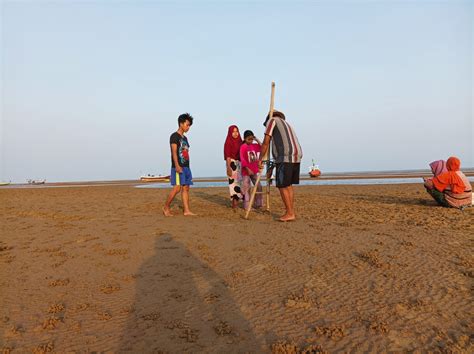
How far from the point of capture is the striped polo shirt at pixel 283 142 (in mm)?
5762

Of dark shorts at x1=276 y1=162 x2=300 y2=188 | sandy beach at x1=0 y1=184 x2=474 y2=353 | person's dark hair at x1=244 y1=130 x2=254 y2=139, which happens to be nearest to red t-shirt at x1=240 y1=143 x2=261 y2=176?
person's dark hair at x1=244 y1=130 x2=254 y2=139

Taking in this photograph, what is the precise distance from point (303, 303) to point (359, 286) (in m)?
0.65

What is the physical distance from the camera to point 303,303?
100 inches

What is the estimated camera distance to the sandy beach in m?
2.09

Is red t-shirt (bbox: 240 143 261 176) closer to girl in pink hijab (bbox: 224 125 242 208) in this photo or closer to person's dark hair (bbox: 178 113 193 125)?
girl in pink hijab (bbox: 224 125 242 208)

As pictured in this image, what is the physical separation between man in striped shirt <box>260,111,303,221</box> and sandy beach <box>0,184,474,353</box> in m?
0.74

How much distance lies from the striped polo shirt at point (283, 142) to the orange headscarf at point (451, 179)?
10.7 feet

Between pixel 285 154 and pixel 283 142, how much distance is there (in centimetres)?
23

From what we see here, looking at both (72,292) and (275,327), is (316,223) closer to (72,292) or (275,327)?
(275,327)

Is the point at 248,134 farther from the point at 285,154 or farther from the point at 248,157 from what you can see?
the point at 285,154

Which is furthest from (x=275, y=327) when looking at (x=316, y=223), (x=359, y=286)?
(x=316, y=223)

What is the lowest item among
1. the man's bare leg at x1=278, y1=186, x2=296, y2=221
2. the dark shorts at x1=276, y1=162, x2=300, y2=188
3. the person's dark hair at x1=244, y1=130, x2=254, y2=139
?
the man's bare leg at x1=278, y1=186, x2=296, y2=221

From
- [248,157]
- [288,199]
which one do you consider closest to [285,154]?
[288,199]

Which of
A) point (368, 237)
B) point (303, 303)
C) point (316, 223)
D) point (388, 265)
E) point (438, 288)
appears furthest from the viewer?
point (316, 223)
